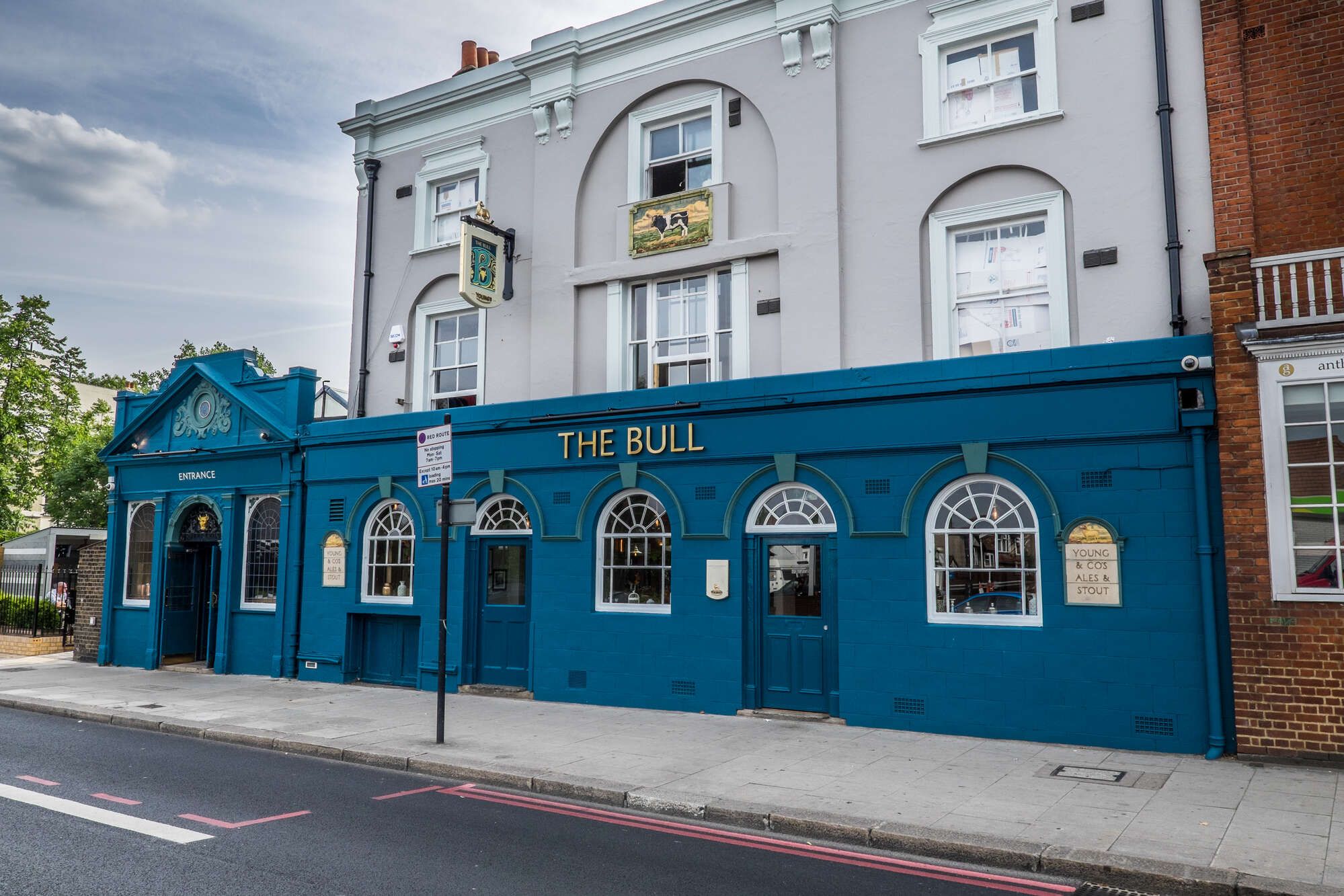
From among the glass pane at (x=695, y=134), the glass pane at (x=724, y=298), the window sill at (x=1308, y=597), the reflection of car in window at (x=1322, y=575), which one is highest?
the glass pane at (x=695, y=134)

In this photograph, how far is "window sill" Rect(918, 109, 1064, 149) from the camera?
431 inches

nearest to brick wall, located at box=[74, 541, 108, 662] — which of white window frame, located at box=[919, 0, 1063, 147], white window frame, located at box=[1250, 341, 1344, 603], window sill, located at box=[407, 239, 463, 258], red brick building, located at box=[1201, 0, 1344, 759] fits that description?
window sill, located at box=[407, 239, 463, 258]

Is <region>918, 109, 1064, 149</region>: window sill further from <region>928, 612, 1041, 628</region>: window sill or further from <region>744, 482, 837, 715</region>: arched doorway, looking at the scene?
<region>928, 612, 1041, 628</region>: window sill

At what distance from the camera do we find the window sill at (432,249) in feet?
51.2

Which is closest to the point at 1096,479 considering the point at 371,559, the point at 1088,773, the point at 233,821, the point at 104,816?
the point at 1088,773

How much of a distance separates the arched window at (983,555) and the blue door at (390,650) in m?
8.34

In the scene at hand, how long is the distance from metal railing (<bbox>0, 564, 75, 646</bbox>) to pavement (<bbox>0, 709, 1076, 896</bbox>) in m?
13.3

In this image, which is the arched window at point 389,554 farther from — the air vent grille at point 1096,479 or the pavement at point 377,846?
the air vent grille at point 1096,479

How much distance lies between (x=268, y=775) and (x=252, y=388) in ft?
33.0

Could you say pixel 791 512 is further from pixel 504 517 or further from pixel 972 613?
pixel 504 517

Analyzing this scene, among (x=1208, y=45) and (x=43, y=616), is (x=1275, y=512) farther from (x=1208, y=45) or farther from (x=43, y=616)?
(x=43, y=616)

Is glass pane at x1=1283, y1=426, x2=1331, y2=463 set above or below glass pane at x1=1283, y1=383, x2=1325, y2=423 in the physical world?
below

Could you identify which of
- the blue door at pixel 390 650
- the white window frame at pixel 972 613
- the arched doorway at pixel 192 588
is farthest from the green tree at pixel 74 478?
the white window frame at pixel 972 613

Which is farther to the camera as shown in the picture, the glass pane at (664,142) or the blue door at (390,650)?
the blue door at (390,650)
